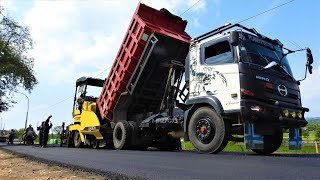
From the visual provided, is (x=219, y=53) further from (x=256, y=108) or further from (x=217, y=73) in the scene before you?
(x=256, y=108)

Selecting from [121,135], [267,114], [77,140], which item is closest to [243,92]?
[267,114]

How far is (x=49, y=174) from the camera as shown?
520 centimetres

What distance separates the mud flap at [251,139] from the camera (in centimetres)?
660

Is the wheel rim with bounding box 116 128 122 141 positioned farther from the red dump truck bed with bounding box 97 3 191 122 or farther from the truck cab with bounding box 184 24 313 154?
the truck cab with bounding box 184 24 313 154

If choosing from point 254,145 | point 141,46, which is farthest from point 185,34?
point 254,145

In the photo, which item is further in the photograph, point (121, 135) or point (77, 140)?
point (77, 140)

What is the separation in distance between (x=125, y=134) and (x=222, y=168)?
595 centimetres

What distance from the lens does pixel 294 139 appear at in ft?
24.0

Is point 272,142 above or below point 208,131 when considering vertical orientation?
below

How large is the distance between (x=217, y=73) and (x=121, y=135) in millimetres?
4636

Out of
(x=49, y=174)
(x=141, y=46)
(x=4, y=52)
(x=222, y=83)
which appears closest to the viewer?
(x=49, y=174)

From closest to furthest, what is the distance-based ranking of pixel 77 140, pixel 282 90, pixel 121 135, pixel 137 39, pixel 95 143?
pixel 282 90, pixel 137 39, pixel 121 135, pixel 95 143, pixel 77 140

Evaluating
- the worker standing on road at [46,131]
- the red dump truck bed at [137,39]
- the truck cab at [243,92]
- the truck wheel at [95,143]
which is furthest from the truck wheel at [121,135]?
the worker standing on road at [46,131]

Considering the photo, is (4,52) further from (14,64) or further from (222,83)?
(222,83)
